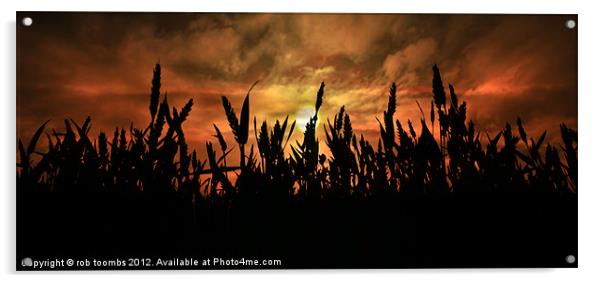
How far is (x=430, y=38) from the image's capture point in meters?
2.16

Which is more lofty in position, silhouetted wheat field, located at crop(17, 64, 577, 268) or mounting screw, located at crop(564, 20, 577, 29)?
mounting screw, located at crop(564, 20, 577, 29)

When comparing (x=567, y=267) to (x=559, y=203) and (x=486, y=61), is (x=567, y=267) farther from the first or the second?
(x=486, y=61)

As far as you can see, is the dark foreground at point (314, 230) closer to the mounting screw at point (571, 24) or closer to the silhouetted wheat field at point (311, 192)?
the silhouetted wheat field at point (311, 192)

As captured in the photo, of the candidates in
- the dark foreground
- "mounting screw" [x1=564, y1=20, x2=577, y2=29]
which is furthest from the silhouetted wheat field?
"mounting screw" [x1=564, y1=20, x2=577, y2=29]

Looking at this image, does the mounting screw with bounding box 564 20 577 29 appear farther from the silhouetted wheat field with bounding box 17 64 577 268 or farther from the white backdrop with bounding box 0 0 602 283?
the silhouetted wheat field with bounding box 17 64 577 268

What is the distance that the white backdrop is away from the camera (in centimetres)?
211

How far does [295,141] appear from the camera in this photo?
213cm

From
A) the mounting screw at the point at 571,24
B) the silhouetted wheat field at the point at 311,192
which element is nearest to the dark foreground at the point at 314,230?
the silhouetted wheat field at the point at 311,192

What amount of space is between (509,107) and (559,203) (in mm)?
357

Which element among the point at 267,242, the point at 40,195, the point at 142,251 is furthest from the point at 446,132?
the point at 40,195
